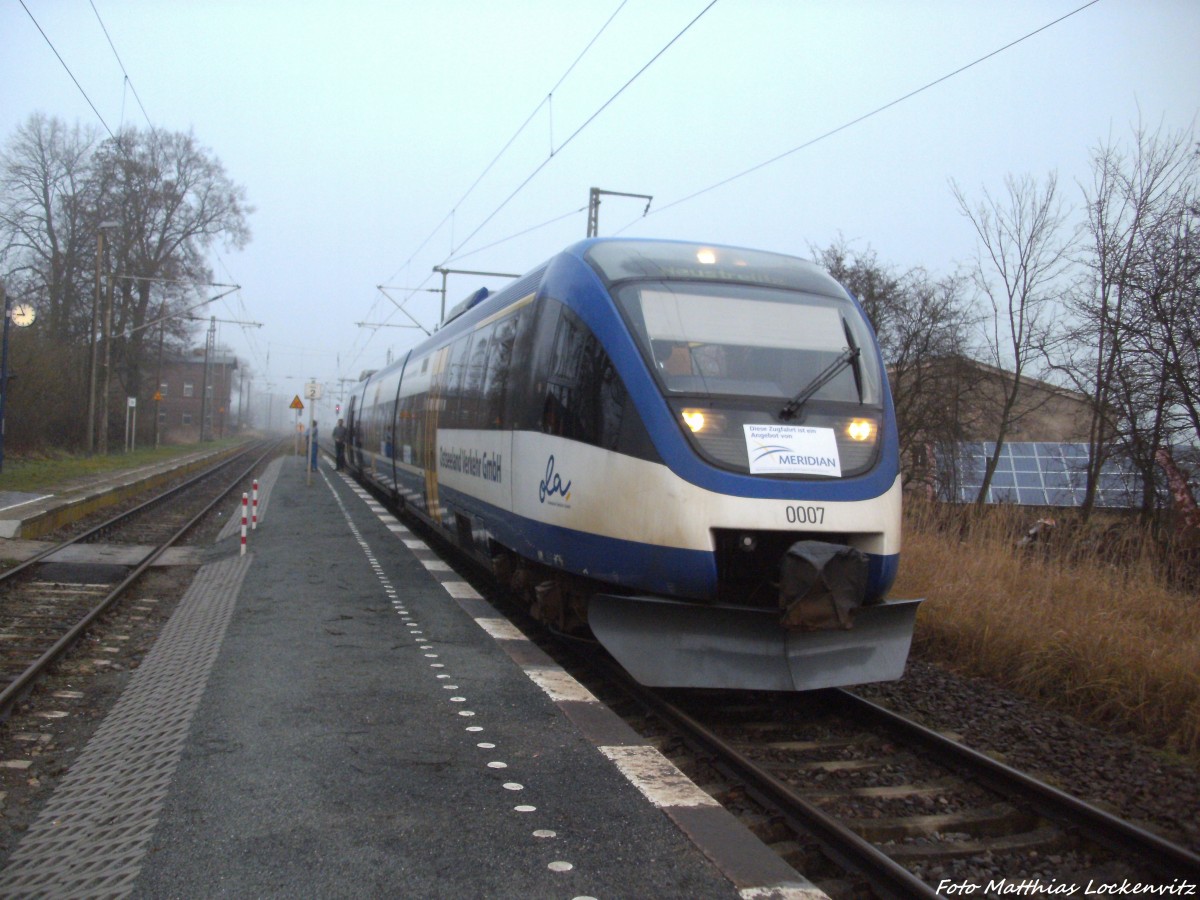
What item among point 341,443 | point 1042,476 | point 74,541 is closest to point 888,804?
point 74,541

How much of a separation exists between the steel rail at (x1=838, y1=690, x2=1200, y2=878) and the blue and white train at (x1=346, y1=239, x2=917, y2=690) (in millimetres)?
618

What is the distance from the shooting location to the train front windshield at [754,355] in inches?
236

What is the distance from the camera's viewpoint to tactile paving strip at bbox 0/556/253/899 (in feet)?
11.5

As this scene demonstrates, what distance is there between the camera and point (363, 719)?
5484 millimetres

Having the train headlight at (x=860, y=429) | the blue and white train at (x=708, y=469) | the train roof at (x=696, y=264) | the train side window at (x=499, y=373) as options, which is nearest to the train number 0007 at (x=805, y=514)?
the blue and white train at (x=708, y=469)

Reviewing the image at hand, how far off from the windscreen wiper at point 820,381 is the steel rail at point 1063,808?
73.7 inches

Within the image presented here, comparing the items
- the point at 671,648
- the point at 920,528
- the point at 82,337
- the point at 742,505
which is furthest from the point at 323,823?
the point at 82,337

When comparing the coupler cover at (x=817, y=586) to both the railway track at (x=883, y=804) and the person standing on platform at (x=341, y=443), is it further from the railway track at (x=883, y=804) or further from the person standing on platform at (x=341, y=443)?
the person standing on platform at (x=341, y=443)

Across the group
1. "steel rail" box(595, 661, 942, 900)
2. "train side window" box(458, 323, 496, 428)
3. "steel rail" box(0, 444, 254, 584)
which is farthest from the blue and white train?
"steel rail" box(0, 444, 254, 584)

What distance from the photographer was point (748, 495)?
5.73 meters

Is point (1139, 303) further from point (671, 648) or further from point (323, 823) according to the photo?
point (323, 823)

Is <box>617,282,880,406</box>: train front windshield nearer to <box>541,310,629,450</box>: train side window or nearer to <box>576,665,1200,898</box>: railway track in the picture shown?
<box>541,310,629,450</box>: train side window

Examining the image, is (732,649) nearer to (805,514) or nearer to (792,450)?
(805,514)

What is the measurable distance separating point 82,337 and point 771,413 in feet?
131
